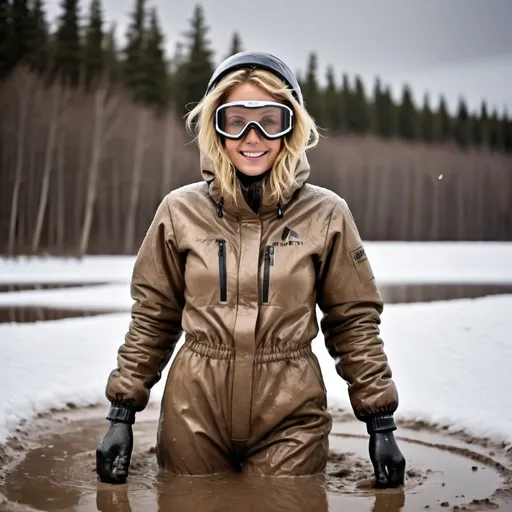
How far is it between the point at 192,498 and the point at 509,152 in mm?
43111

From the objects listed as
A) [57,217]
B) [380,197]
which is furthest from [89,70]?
[380,197]

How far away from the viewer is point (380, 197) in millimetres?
41344

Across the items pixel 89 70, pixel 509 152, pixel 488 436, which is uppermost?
pixel 89 70

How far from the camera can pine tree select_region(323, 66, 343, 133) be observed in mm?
44812

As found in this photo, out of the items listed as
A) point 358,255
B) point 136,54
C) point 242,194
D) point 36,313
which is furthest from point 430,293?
point 136,54

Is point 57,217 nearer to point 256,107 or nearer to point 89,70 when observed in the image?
point 89,70

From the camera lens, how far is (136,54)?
36406 millimetres

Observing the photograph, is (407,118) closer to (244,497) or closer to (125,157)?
(125,157)

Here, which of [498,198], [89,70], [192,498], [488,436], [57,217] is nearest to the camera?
[192,498]

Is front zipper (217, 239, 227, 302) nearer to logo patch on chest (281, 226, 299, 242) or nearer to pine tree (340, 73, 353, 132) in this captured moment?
logo patch on chest (281, 226, 299, 242)

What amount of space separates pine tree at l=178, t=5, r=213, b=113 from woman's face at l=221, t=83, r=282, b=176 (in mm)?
33592

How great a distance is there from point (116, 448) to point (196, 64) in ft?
113

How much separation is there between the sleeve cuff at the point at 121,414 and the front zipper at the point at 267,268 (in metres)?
0.74

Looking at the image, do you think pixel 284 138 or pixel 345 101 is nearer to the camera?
pixel 284 138
